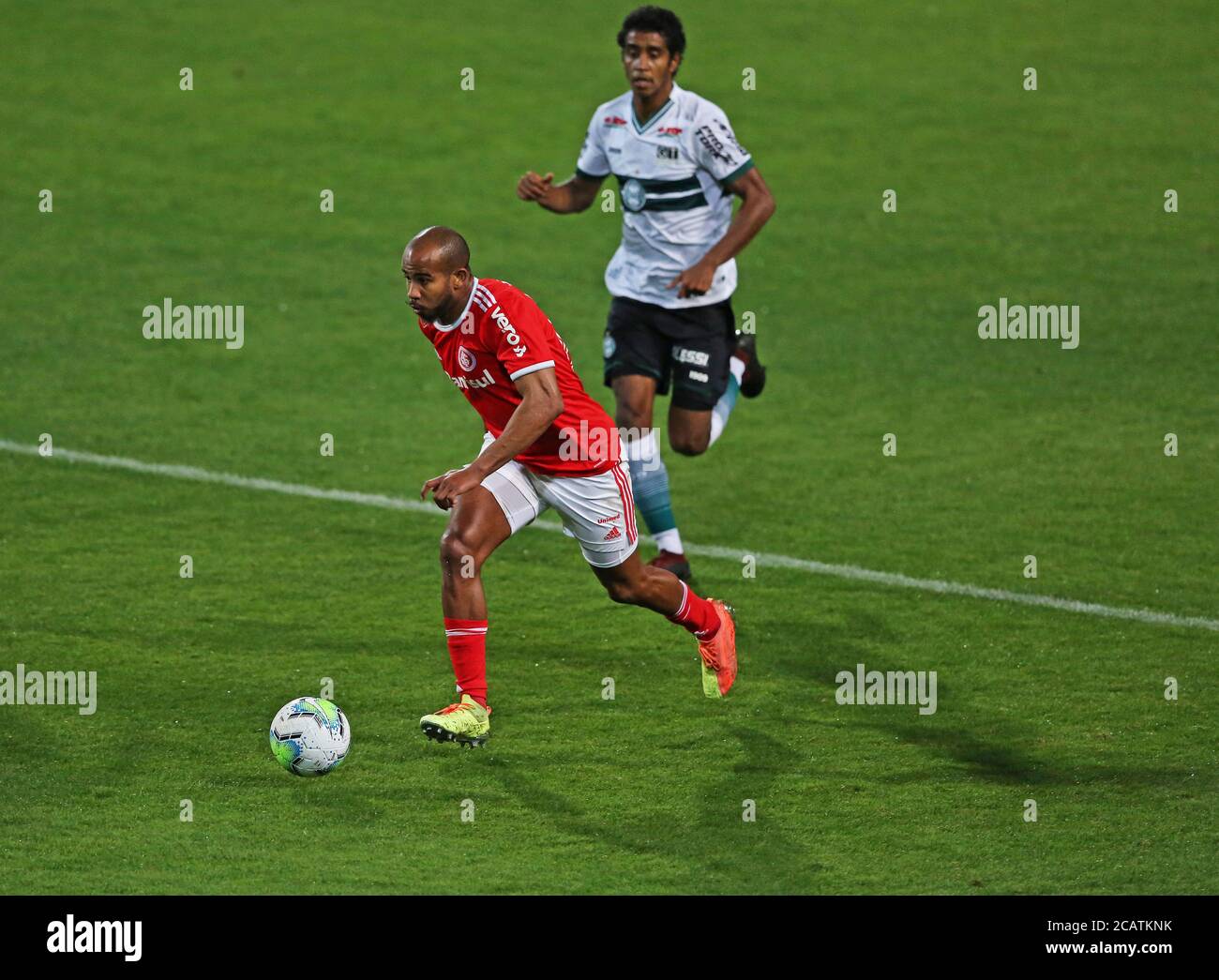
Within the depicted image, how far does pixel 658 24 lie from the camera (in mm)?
9406

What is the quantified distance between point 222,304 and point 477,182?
4.04 metres

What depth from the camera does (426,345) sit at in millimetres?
14500

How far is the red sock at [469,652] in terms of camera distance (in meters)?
7.36

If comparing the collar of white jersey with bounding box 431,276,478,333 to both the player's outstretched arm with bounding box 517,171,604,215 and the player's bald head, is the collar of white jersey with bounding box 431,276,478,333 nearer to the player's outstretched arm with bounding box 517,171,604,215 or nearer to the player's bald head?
the player's bald head

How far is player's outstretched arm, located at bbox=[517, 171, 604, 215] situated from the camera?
9.68 m

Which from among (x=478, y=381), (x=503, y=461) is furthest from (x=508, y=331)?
(x=503, y=461)

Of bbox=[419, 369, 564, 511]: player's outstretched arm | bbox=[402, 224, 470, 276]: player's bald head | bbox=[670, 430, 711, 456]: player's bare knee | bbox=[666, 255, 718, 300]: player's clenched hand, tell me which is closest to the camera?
bbox=[419, 369, 564, 511]: player's outstretched arm

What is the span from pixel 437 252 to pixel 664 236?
291 centimetres

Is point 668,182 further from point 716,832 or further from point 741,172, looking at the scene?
point 716,832

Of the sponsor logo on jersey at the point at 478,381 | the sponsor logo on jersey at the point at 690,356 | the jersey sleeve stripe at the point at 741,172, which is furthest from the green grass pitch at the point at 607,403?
the jersey sleeve stripe at the point at 741,172

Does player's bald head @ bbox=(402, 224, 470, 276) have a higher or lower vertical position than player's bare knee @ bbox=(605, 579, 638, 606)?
higher

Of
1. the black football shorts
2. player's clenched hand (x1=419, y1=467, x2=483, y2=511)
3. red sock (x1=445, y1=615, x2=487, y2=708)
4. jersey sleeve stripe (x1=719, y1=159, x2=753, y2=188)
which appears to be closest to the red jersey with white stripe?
player's clenched hand (x1=419, y1=467, x2=483, y2=511)

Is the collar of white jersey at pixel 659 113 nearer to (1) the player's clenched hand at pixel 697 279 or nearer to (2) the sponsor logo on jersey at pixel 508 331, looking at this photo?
(1) the player's clenched hand at pixel 697 279

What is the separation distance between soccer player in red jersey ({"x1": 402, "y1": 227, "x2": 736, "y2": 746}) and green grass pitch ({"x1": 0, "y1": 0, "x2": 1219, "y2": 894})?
539 mm
